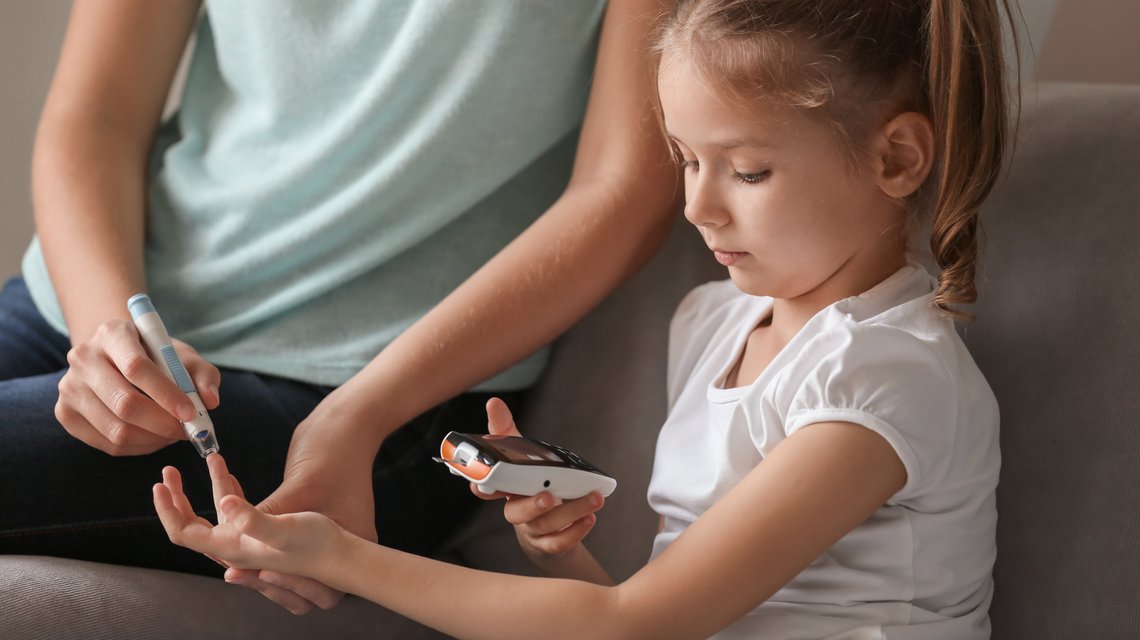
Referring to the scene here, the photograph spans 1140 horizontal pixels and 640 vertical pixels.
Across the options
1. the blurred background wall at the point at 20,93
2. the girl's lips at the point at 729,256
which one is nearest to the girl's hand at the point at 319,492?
the girl's lips at the point at 729,256

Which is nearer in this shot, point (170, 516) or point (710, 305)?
point (170, 516)

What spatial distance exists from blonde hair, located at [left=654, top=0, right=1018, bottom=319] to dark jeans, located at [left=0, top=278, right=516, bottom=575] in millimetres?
522

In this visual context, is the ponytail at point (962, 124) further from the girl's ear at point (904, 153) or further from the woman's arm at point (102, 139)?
the woman's arm at point (102, 139)

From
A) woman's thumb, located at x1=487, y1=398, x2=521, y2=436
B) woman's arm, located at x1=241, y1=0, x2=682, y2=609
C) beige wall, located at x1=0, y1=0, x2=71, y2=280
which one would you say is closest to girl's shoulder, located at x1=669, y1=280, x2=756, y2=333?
woman's arm, located at x1=241, y1=0, x2=682, y2=609

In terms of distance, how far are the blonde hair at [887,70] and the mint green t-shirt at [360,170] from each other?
338 mm

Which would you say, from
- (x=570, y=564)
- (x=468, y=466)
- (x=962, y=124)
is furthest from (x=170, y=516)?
(x=962, y=124)

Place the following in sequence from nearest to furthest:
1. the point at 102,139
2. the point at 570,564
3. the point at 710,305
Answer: the point at 570,564 → the point at 710,305 → the point at 102,139

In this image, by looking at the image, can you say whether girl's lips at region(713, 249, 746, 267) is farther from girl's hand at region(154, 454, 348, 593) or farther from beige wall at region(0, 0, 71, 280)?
beige wall at region(0, 0, 71, 280)

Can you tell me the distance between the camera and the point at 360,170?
1.21 meters

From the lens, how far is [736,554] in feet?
2.62

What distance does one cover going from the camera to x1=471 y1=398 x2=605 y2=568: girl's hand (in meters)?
0.85

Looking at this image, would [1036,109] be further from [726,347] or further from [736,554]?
[736,554]

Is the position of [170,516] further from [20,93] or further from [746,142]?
[20,93]

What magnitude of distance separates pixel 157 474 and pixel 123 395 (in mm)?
126
